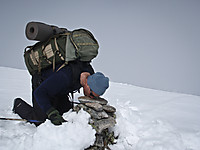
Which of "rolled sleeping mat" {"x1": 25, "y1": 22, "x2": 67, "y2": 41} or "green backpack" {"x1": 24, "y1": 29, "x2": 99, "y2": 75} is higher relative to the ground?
"rolled sleeping mat" {"x1": 25, "y1": 22, "x2": 67, "y2": 41}

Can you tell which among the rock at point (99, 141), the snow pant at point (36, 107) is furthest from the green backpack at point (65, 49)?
the rock at point (99, 141)

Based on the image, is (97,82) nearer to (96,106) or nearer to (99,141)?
(96,106)

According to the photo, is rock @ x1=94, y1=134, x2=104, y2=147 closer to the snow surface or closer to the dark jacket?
the snow surface

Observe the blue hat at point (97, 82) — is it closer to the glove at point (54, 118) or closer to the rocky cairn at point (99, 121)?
the rocky cairn at point (99, 121)

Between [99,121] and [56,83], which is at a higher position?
[56,83]

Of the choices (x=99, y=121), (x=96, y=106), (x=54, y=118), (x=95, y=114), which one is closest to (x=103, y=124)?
(x=99, y=121)

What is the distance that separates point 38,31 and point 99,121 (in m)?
1.95

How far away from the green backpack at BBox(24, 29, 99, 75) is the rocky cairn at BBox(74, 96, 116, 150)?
0.81 meters

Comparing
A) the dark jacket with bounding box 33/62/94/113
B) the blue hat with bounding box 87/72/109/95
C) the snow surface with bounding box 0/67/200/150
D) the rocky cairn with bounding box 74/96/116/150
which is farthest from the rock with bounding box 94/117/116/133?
the dark jacket with bounding box 33/62/94/113

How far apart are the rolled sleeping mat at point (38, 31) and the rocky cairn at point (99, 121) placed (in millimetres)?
1393

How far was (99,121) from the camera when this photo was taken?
104 inches

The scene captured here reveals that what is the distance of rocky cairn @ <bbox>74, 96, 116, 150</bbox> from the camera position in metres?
2.52

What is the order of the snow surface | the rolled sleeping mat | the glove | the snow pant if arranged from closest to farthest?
the snow surface → the glove → the rolled sleeping mat → the snow pant

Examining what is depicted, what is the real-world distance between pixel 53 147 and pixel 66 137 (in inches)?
8.2
